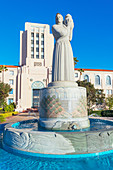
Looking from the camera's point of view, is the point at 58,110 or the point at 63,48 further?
the point at 63,48

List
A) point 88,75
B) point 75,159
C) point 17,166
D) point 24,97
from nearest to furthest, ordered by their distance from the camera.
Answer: point 17,166
point 75,159
point 24,97
point 88,75

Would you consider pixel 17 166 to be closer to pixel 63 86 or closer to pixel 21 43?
pixel 63 86

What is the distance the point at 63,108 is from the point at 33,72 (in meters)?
32.2

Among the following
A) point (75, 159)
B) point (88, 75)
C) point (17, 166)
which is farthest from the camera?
point (88, 75)

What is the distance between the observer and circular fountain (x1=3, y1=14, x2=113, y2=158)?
480cm

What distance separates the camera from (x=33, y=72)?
38.0m

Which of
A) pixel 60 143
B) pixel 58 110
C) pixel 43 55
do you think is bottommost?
pixel 60 143

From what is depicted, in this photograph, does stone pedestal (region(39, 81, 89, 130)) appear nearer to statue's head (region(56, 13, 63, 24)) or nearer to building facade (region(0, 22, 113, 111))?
statue's head (region(56, 13, 63, 24))

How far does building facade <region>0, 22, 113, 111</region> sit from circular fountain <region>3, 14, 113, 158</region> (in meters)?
28.2

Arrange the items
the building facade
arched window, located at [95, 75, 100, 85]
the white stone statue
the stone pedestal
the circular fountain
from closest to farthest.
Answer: the circular fountain, the stone pedestal, the white stone statue, the building facade, arched window, located at [95, 75, 100, 85]

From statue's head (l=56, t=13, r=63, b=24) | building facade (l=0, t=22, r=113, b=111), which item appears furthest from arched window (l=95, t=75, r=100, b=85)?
statue's head (l=56, t=13, r=63, b=24)

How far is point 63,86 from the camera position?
712 cm

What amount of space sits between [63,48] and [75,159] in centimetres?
586

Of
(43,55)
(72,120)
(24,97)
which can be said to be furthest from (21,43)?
(72,120)
